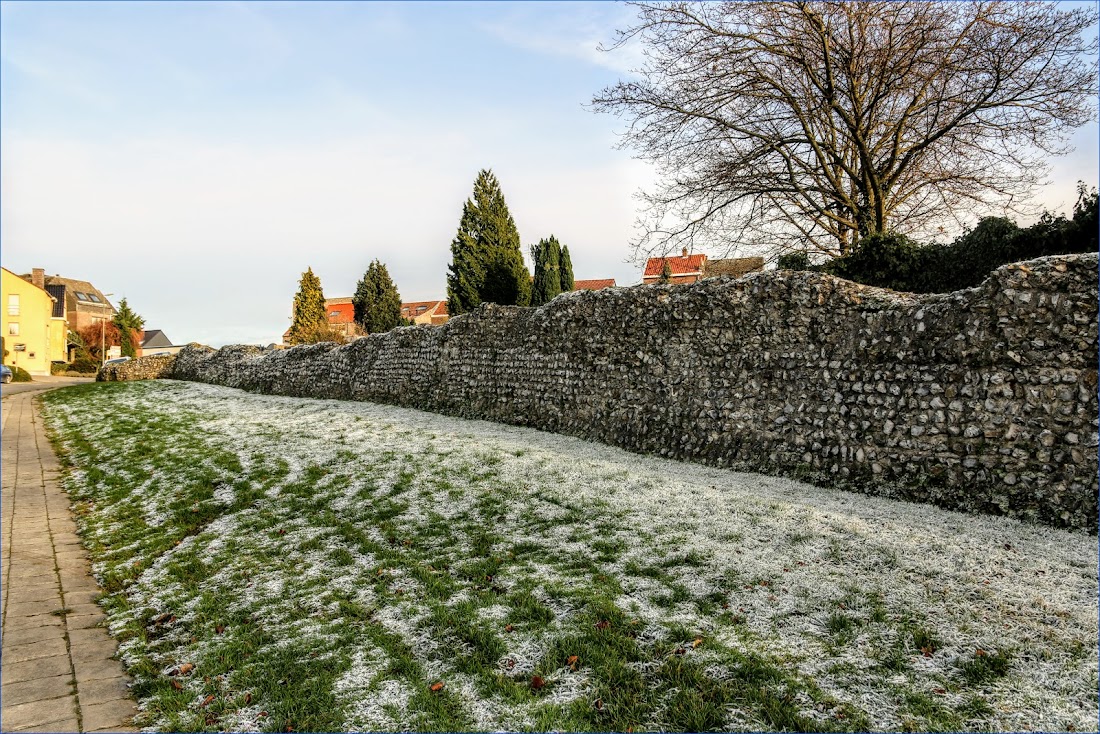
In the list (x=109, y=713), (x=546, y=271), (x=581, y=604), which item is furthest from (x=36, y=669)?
(x=546, y=271)

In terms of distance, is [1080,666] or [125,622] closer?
[1080,666]

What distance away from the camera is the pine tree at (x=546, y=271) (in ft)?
120

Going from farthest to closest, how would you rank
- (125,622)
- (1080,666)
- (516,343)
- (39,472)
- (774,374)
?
(516,343), (39,472), (774,374), (125,622), (1080,666)

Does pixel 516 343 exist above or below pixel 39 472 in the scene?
above

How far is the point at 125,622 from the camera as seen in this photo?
550 centimetres

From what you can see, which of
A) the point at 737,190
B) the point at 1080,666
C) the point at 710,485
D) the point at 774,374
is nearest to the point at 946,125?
the point at 737,190

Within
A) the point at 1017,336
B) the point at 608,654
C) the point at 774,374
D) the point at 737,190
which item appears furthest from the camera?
the point at 737,190

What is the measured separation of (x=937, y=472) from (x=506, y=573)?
5.97 metres

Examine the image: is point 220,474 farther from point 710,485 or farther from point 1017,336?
point 1017,336

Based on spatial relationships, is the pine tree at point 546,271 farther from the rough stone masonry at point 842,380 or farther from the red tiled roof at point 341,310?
the red tiled roof at point 341,310

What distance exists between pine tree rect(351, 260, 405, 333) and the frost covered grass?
4001cm

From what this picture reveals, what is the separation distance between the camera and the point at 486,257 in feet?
122

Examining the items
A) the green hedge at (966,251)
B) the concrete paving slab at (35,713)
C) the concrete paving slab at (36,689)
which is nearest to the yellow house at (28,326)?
the concrete paving slab at (36,689)

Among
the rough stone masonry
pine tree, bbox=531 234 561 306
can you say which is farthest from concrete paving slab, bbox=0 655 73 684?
pine tree, bbox=531 234 561 306
